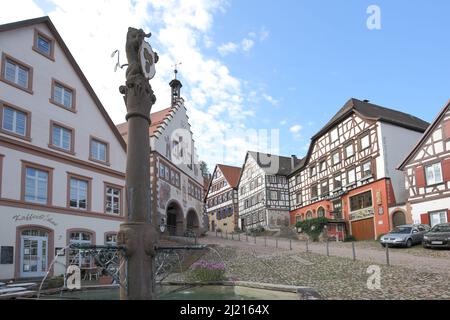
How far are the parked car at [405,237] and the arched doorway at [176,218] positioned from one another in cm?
1890

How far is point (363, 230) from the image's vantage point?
35375 millimetres

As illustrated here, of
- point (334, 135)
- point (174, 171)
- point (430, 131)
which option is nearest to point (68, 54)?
point (174, 171)

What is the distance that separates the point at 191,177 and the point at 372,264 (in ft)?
97.2

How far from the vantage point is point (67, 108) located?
79.6 feet

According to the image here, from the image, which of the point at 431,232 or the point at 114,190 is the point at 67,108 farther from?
the point at 431,232

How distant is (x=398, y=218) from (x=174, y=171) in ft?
65.2

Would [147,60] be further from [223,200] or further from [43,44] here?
[223,200]

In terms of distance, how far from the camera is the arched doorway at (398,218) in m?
31.1

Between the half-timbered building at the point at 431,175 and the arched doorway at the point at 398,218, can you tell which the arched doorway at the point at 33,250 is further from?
the half-timbered building at the point at 431,175

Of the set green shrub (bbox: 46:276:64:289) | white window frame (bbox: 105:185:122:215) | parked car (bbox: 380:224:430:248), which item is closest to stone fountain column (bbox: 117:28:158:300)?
green shrub (bbox: 46:276:64:289)

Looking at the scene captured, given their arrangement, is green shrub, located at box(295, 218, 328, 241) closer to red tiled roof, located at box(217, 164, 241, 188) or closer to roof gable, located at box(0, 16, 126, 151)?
roof gable, located at box(0, 16, 126, 151)

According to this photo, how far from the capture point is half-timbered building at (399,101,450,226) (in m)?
28.0

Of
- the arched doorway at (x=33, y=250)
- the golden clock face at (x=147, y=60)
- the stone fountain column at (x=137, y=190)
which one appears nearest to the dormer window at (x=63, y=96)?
the arched doorway at (x=33, y=250)
